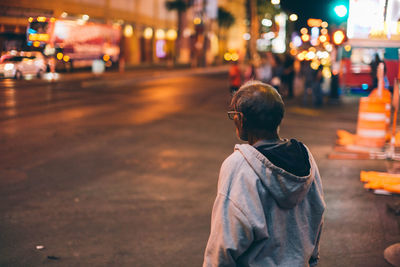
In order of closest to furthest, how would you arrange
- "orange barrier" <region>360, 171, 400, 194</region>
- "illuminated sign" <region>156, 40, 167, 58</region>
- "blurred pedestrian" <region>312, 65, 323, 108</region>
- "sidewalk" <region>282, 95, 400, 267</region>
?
"sidewalk" <region>282, 95, 400, 267</region> < "orange barrier" <region>360, 171, 400, 194</region> < "blurred pedestrian" <region>312, 65, 323, 108</region> < "illuminated sign" <region>156, 40, 167, 58</region>

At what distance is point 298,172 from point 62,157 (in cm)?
754

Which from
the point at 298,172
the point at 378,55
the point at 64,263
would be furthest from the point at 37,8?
the point at 378,55

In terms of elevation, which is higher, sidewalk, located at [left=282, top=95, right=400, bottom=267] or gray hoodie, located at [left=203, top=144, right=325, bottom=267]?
gray hoodie, located at [left=203, top=144, right=325, bottom=267]

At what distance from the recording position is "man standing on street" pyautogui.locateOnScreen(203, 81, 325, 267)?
2.12 m

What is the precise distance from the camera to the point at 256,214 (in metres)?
2.11

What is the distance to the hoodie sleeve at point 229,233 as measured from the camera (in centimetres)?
210

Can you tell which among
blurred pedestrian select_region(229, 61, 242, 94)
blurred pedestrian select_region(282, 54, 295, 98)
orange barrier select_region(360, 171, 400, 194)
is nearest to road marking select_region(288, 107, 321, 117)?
blurred pedestrian select_region(229, 61, 242, 94)

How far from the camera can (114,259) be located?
486cm

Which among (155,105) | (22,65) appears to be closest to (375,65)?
(22,65)

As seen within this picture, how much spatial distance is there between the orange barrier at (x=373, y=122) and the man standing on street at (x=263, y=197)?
8.69 m

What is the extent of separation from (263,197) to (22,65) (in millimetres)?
4451

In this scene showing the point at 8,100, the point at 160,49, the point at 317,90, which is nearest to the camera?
the point at 8,100

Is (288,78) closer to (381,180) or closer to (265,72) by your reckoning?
(265,72)

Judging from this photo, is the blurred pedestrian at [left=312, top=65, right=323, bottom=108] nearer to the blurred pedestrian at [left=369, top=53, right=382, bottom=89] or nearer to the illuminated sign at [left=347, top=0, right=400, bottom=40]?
the blurred pedestrian at [left=369, top=53, right=382, bottom=89]
